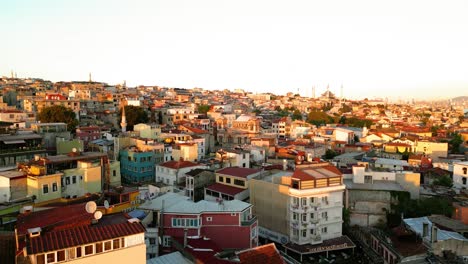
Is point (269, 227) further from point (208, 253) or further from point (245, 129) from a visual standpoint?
point (245, 129)

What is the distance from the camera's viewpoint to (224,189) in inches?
870

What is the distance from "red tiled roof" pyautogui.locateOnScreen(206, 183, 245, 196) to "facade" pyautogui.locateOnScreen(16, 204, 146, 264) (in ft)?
39.8

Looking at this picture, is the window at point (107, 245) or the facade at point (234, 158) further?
the facade at point (234, 158)

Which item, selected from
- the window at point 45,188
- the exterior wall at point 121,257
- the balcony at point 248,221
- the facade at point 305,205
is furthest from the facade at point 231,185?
the exterior wall at point 121,257

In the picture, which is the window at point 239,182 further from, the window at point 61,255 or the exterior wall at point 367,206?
the window at point 61,255

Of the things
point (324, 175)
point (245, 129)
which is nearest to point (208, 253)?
point (324, 175)

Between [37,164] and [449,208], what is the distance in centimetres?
1994

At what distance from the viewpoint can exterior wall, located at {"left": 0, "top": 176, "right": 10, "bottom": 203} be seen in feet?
52.3

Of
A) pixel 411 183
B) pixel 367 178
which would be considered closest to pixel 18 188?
pixel 367 178

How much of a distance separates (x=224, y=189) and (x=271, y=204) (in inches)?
133

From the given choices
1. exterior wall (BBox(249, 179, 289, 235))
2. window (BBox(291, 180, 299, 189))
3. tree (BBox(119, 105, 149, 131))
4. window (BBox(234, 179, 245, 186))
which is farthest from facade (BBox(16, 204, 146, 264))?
tree (BBox(119, 105, 149, 131))

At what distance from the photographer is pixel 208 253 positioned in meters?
12.4

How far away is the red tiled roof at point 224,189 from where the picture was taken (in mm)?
21522

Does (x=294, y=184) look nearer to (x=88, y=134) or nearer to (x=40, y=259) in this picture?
(x=40, y=259)
